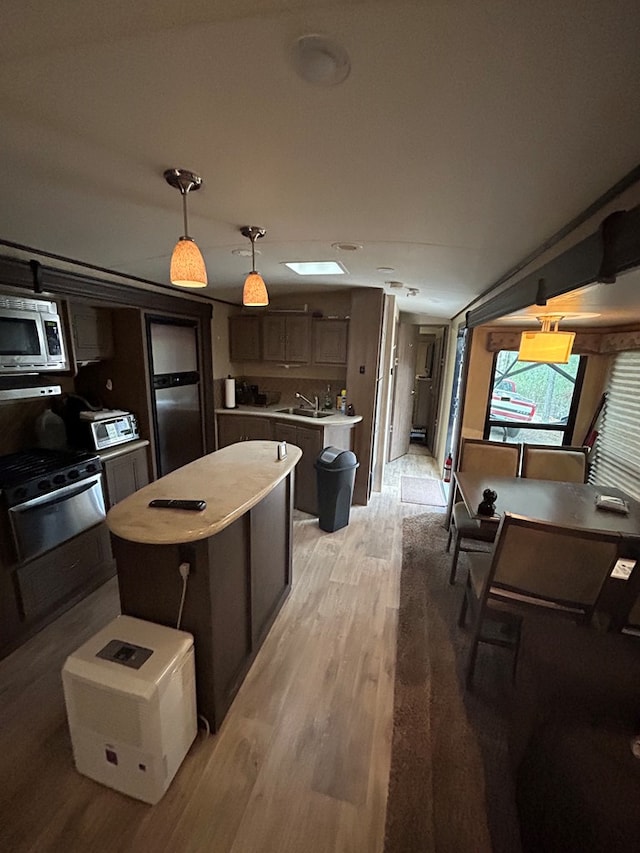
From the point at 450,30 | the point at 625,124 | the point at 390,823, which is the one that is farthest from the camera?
the point at 390,823

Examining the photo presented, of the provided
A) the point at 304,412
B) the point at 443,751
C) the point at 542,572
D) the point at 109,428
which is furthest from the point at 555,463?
the point at 109,428

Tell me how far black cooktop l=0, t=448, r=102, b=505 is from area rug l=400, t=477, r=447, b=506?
3299 mm

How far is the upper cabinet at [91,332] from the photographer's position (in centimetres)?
275

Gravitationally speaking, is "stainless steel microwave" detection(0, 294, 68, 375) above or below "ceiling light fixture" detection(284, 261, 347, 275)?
below

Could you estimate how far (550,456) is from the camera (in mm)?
3090

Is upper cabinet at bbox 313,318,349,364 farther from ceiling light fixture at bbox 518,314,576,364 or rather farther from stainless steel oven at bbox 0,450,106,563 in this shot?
stainless steel oven at bbox 0,450,106,563

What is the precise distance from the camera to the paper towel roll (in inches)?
170

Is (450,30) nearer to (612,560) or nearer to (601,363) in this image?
(612,560)

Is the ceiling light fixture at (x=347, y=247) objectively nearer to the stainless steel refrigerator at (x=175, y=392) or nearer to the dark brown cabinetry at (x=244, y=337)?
the stainless steel refrigerator at (x=175, y=392)

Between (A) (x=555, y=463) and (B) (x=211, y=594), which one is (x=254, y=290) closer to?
(B) (x=211, y=594)

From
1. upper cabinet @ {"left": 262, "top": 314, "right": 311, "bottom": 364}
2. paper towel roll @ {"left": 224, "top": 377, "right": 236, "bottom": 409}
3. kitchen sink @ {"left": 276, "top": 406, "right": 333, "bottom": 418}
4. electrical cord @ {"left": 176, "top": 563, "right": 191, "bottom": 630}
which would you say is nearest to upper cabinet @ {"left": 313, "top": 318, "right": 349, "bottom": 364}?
upper cabinet @ {"left": 262, "top": 314, "right": 311, "bottom": 364}

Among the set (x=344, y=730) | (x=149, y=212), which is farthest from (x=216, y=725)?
(x=149, y=212)

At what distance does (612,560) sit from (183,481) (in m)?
2.12

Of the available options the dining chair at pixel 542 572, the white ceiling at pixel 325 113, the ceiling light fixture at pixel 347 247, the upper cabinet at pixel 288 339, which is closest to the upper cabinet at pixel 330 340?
the upper cabinet at pixel 288 339
